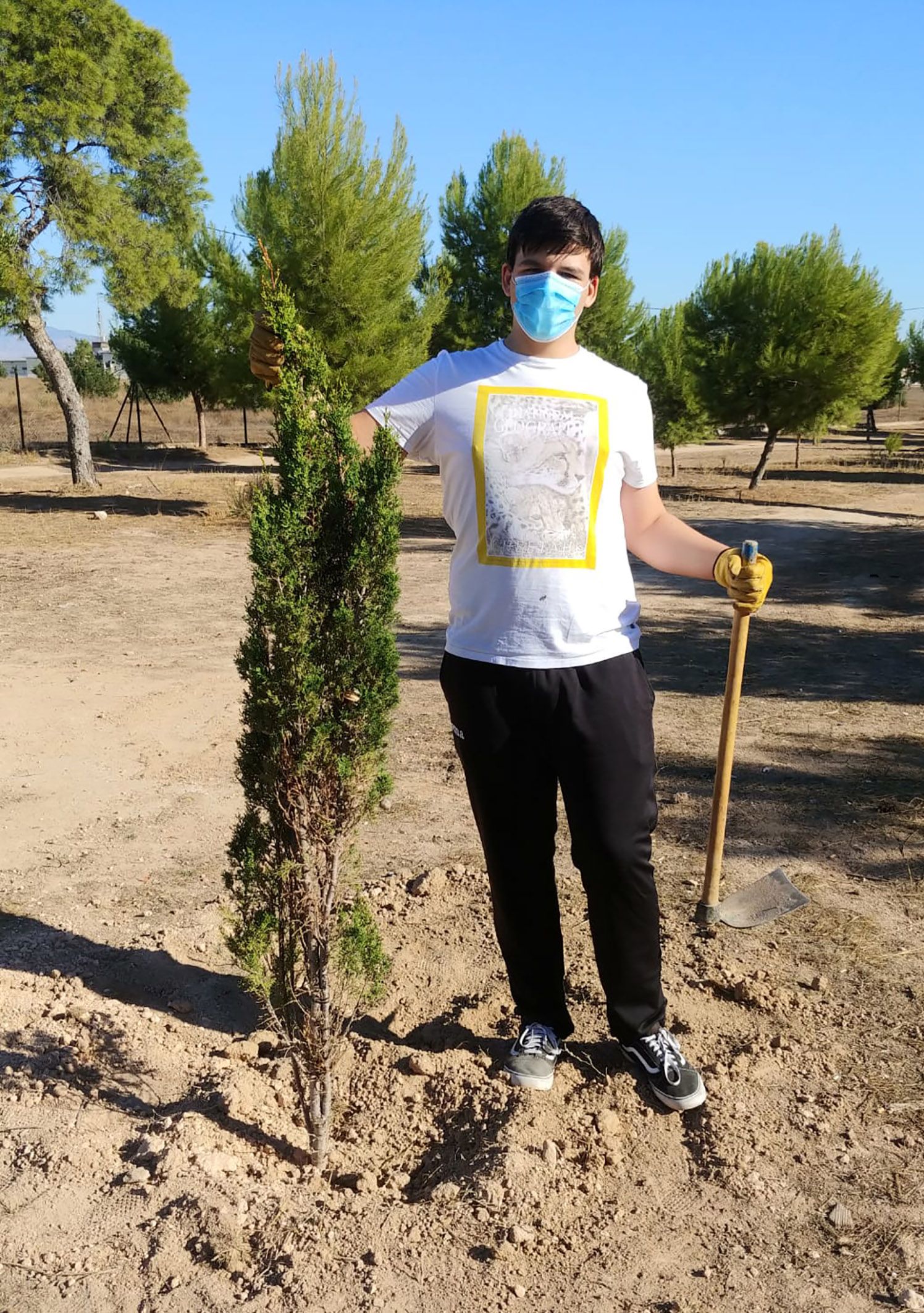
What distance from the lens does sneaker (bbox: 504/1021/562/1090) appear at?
2555mm

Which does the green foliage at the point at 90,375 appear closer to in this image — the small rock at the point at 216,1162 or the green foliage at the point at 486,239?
the green foliage at the point at 486,239

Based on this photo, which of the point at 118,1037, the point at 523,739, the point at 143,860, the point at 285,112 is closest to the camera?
the point at 523,739

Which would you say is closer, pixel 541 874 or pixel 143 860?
pixel 541 874

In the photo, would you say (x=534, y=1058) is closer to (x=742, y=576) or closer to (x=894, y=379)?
(x=742, y=576)

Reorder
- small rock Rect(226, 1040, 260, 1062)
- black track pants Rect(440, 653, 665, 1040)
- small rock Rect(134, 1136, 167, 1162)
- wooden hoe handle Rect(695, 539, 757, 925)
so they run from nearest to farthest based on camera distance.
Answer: black track pants Rect(440, 653, 665, 1040), small rock Rect(134, 1136, 167, 1162), small rock Rect(226, 1040, 260, 1062), wooden hoe handle Rect(695, 539, 757, 925)

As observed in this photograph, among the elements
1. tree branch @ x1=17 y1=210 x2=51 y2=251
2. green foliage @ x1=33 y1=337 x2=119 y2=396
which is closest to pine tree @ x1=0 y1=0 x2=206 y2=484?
tree branch @ x1=17 y1=210 x2=51 y2=251

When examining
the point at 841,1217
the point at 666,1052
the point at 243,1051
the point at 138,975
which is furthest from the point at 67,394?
the point at 841,1217

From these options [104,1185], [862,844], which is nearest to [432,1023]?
[104,1185]

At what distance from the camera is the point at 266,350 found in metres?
2.12

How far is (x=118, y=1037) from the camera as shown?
2818mm

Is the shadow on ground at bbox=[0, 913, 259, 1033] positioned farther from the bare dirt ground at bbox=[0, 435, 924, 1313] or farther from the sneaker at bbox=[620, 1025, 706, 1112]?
the sneaker at bbox=[620, 1025, 706, 1112]

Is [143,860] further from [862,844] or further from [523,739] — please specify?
[862,844]

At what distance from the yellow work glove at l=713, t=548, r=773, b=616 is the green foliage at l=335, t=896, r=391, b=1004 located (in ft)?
3.78

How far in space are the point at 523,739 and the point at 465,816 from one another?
2337 millimetres
